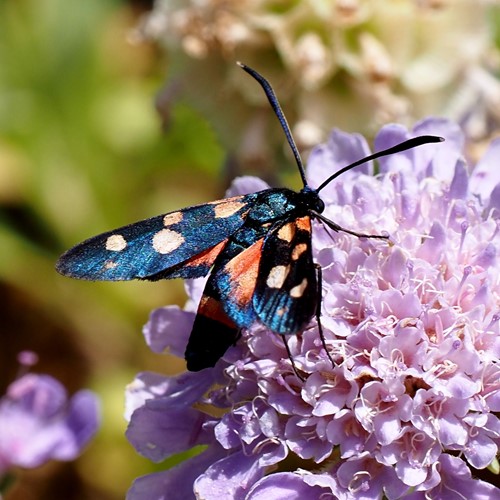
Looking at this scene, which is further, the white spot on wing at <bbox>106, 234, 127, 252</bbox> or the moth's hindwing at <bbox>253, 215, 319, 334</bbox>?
the white spot on wing at <bbox>106, 234, 127, 252</bbox>

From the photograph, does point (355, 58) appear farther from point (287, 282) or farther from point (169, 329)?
point (287, 282)

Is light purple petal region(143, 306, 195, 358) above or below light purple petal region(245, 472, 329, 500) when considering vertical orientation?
above

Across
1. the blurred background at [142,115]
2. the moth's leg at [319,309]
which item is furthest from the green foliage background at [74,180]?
the moth's leg at [319,309]

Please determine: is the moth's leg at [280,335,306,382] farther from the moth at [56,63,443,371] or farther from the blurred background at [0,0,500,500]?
the blurred background at [0,0,500,500]

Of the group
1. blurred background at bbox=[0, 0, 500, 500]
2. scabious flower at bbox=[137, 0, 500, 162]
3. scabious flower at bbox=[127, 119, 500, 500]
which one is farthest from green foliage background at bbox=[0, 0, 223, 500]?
scabious flower at bbox=[127, 119, 500, 500]

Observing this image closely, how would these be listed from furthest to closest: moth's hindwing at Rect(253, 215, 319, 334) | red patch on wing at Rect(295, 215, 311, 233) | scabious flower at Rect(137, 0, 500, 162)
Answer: scabious flower at Rect(137, 0, 500, 162)
red patch on wing at Rect(295, 215, 311, 233)
moth's hindwing at Rect(253, 215, 319, 334)

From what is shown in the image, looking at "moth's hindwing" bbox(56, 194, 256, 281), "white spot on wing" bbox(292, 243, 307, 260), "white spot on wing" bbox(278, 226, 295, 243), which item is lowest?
"white spot on wing" bbox(292, 243, 307, 260)
